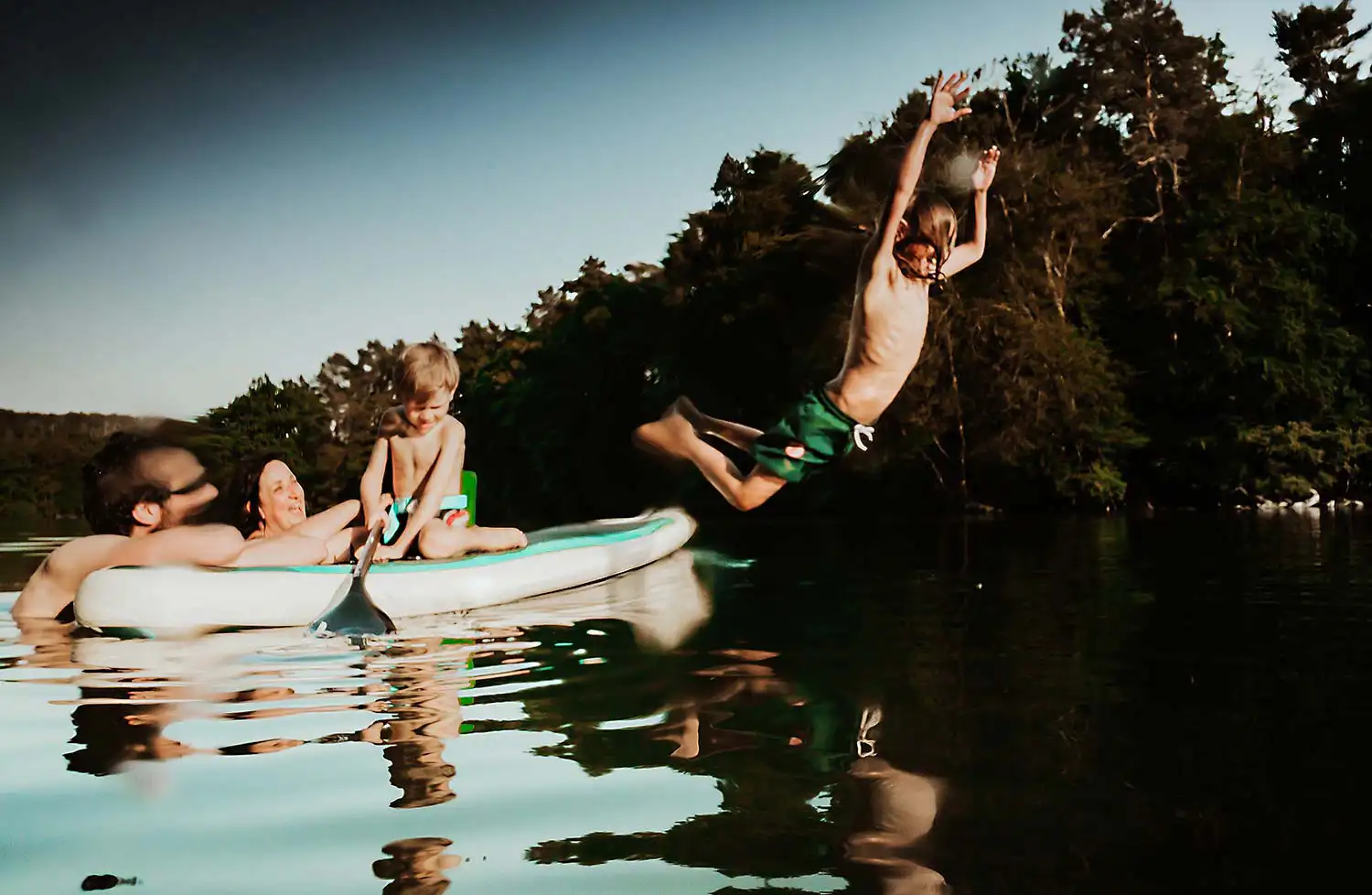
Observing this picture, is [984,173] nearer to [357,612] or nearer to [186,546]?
[357,612]

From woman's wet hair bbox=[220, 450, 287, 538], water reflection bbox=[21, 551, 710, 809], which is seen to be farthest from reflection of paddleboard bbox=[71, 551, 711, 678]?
woman's wet hair bbox=[220, 450, 287, 538]

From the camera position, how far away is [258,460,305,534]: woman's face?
5434mm

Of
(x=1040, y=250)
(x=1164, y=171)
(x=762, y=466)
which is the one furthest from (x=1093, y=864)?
(x=1164, y=171)

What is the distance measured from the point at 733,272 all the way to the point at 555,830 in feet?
66.9

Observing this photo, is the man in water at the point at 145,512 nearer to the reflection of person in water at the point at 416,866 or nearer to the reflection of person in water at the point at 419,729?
the reflection of person in water at the point at 419,729

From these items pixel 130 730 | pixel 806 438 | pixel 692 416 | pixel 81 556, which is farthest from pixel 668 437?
pixel 130 730

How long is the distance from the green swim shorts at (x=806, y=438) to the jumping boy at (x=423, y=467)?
1345 millimetres

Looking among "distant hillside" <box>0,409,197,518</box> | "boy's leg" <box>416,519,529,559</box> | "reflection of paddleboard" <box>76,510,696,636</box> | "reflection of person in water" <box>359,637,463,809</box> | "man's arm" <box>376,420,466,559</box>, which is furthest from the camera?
"distant hillside" <box>0,409,197,518</box>

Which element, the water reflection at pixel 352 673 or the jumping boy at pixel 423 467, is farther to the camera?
the jumping boy at pixel 423 467

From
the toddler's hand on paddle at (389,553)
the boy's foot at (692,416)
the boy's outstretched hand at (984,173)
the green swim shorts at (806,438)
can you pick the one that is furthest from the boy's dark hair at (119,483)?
the boy's outstretched hand at (984,173)

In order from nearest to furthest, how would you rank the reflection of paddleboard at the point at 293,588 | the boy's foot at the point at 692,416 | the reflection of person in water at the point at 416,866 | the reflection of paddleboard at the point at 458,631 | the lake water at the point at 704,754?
the reflection of person in water at the point at 416,866, the lake water at the point at 704,754, the reflection of paddleboard at the point at 458,631, the reflection of paddleboard at the point at 293,588, the boy's foot at the point at 692,416

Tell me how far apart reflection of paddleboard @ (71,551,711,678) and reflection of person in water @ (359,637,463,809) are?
615mm

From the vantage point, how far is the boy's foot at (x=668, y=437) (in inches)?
222

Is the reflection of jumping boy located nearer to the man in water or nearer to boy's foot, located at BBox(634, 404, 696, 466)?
boy's foot, located at BBox(634, 404, 696, 466)
